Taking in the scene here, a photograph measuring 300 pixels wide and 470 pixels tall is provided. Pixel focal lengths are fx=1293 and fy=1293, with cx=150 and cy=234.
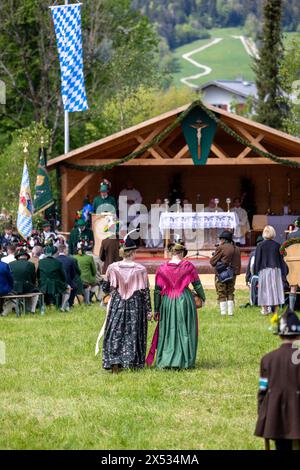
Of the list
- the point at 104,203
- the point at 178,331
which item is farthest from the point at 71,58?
the point at 178,331

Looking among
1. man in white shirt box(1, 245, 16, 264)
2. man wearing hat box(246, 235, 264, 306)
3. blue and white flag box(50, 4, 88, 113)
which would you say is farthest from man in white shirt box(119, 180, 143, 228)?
man in white shirt box(1, 245, 16, 264)

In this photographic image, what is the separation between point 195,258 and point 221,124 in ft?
12.0

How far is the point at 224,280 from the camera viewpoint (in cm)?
2125

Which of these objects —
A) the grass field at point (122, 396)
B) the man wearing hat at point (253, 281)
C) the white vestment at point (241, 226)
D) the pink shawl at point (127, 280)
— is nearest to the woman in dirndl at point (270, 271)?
the man wearing hat at point (253, 281)

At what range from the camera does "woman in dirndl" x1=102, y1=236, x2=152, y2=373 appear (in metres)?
15.5

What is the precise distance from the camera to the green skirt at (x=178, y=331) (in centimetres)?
1554

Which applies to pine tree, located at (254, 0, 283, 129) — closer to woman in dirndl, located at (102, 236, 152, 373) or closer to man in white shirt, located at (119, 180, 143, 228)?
man in white shirt, located at (119, 180, 143, 228)

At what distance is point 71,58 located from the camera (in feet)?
104

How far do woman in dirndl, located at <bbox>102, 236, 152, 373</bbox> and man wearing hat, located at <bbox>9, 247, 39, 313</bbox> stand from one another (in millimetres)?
6498

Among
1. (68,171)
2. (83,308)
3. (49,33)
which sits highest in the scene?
(49,33)

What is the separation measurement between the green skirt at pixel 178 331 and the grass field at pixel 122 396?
232mm

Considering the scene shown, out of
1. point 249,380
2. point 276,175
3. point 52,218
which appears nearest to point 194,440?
point 249,380
